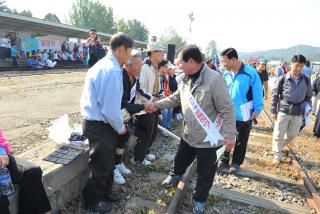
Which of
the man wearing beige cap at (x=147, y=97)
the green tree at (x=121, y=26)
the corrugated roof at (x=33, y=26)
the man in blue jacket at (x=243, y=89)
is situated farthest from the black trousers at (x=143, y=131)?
the green tree at (x=121, y=26)

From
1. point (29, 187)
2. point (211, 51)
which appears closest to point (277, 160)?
point (29, 187)

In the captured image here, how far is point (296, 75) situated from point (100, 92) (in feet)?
12.6

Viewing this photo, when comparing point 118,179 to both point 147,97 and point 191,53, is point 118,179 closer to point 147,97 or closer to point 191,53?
point 147,97

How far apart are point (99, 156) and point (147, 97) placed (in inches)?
71.8

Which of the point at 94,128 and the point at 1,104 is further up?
the point at 94,128

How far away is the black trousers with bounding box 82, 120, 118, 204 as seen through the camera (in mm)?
3248

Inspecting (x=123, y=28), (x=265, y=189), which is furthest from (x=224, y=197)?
(x=123, y=28)

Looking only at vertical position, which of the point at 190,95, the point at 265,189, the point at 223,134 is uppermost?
the point at 190,95

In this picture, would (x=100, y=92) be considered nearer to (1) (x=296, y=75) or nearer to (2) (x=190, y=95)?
(2) (x=190, y=95)

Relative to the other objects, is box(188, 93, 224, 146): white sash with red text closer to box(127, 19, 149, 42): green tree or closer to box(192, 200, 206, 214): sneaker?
box(192, 200, 206, 214): sneaker

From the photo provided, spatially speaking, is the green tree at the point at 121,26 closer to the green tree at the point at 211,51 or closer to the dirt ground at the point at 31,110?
the green tree at the point at 211,51

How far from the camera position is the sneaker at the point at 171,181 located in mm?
4301

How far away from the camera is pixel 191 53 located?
3445mm

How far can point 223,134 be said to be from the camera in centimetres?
350
